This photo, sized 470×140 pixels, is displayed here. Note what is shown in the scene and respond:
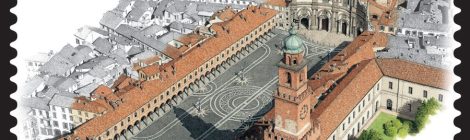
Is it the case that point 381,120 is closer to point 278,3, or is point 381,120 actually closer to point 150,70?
point 150,70

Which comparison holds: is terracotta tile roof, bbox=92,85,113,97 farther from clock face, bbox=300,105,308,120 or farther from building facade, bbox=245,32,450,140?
clock face, bbox=300,105,308,120

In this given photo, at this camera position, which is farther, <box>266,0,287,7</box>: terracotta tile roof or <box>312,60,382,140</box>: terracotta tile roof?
<box>266,0,287,7</box>: terracotta tile roof

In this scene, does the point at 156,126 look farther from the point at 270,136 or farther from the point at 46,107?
the point at 270,136

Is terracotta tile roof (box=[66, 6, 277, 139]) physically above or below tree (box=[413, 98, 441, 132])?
above

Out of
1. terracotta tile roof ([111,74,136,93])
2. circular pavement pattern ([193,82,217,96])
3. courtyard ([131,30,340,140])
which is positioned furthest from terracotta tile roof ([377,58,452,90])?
terracotta tile roof ([111,74,136,93])

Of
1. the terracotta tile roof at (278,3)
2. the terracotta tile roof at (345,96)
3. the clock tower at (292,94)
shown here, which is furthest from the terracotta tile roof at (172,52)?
the clock tower at (292,94)

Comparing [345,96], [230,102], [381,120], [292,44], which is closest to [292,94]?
[292,44]

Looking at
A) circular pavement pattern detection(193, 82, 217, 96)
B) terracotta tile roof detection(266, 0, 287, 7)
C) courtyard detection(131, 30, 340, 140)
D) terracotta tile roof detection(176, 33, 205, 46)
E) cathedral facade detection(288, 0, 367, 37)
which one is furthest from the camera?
terracotta tile roof detection(266, 0, 287, 7)
